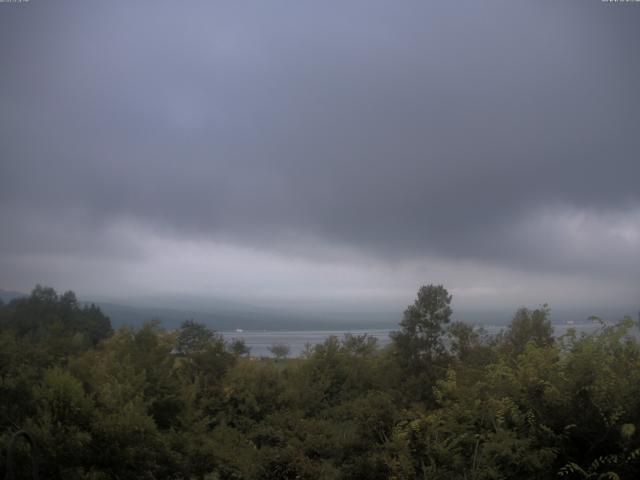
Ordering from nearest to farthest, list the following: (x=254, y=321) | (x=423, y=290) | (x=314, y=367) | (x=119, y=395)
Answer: (x=119, y=395) < (x=423, y=290) < (x=314, y=367) < (x=254, y=321)

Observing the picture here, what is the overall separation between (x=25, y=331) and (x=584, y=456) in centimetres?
1468

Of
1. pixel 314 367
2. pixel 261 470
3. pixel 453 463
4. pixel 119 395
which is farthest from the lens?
pixel 314 367

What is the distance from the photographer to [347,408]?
1347 cm

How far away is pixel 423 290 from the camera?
14453 mm

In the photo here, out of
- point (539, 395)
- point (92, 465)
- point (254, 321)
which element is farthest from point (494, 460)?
point (254, 321)

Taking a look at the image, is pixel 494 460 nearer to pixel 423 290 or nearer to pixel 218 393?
pixel 423 290

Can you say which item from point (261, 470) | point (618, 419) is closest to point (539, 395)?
point (618, 419)

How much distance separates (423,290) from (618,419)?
8.41m

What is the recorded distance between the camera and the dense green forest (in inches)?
251

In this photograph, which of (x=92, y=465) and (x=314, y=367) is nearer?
(x=92, y=465)

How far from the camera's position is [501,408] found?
275 inches

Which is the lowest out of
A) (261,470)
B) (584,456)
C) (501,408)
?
(261,470)

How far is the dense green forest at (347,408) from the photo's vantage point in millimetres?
6383

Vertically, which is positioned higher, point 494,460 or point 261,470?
point 494,460
